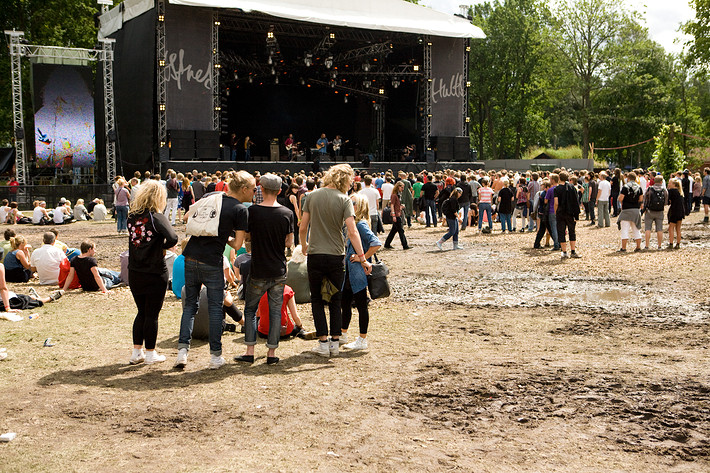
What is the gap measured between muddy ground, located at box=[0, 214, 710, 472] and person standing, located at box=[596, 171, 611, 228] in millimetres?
→ 9570

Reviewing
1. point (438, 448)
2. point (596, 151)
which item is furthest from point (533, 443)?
point (596, 151)

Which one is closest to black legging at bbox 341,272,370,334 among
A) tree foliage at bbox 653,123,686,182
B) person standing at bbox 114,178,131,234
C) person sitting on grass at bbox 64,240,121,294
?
person sitting on grass at bbox 64,240,121,294

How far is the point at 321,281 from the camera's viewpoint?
21.4 feet

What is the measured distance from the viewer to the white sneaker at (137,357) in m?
6.44

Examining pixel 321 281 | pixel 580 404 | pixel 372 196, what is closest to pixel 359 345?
Answer: pixel 321 281

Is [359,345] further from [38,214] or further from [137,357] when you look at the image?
[38,214]

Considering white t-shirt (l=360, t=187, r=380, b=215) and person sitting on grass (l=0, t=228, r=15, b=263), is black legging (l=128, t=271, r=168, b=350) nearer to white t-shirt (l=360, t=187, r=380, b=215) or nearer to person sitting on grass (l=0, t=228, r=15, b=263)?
person sitting on grass (l=0, t=228, r=15, b=263)

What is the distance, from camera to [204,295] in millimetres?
7559

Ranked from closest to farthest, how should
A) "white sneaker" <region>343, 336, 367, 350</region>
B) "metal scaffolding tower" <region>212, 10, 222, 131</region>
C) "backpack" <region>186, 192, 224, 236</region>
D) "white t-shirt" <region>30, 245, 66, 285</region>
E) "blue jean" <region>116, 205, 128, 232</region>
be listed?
"backpack" <region>186, 192, 224, 236</region> → "white sneaker" <region>343, 336, 367, 350</region> → "white t-shirt" <region>30, 245, 66, 285</region> → "blue jean" <region>116, 205, 128, 232</region> → "metal scaffolding tower" <region>212, 10, 222, 131</region>

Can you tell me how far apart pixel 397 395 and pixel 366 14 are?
85.7ft

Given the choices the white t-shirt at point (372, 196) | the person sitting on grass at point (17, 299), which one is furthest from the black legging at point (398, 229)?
the person sitting on grass at point (17, 299)

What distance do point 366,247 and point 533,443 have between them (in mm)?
3011

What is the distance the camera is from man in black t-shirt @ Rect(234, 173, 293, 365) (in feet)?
20.2

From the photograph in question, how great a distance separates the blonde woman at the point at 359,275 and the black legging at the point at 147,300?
1.69 m
